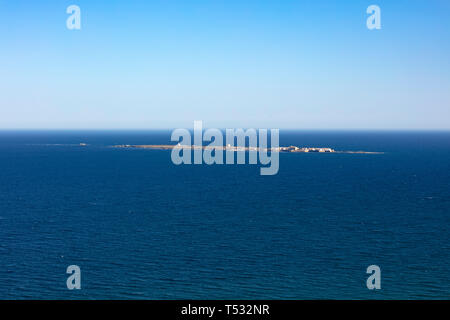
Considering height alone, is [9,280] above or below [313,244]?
below

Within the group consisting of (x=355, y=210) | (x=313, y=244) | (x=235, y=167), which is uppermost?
(x=235, y=167)

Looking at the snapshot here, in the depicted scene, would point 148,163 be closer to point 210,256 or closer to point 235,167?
point 235,167

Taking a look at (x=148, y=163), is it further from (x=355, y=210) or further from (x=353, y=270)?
(x=353, y=270)

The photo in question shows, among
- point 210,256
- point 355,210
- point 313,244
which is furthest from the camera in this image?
point 355,210
